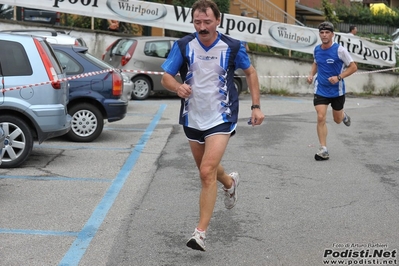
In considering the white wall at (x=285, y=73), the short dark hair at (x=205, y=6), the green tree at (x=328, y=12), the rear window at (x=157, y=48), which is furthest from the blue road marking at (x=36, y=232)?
the green tree at (x=328, y=12)

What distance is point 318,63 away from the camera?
1142cm

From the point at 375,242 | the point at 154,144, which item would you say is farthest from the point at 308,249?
the point at 154,144

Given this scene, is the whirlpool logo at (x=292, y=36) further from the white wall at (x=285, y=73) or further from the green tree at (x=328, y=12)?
the green tree at (x=328, y=12)

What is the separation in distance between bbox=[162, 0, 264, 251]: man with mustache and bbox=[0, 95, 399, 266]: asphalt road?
2.47ft

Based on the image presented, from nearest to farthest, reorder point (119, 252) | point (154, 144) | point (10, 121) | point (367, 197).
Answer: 1. point (119, 252)
2. point (367, 197)
3. point (10, 121)
4. point (154, 144)

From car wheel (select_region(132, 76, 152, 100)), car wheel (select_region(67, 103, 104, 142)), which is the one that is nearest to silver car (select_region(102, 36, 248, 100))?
car wheel (select_region(132, 76, 152, 100))

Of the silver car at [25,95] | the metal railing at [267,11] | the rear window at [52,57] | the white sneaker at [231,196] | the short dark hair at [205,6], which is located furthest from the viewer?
the metal railing at [267,11]

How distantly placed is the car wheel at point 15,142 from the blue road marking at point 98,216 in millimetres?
1252

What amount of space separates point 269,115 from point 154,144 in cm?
513

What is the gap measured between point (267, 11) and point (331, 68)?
16.8m

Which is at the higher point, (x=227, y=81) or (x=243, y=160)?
(x=227, y=81)

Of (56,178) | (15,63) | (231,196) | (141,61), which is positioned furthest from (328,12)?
(231,196)

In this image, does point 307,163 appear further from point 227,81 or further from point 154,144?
point 227,81

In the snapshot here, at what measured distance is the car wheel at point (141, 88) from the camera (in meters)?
19.8
